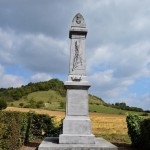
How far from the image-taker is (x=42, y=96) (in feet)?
171

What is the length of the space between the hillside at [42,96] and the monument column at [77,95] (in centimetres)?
3398

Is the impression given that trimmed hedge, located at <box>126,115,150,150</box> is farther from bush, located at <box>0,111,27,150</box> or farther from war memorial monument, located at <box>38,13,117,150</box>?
bush, located at <box>0,111,27,150</box>

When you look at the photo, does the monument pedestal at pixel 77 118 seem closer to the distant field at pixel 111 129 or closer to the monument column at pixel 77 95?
the monument column at pixel 77 95

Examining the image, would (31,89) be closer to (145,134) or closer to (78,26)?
(145,134)

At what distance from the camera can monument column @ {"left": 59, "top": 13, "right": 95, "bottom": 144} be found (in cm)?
1162

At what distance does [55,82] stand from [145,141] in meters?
37.1

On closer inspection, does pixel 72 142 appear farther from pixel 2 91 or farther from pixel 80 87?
pixel 2 91

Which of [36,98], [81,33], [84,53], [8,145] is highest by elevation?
[36,98]

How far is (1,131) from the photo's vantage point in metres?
11.9

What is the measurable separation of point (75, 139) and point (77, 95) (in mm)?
1643

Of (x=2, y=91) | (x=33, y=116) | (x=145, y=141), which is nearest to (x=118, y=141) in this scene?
(x=145, y=141)

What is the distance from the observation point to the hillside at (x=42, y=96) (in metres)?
48.3

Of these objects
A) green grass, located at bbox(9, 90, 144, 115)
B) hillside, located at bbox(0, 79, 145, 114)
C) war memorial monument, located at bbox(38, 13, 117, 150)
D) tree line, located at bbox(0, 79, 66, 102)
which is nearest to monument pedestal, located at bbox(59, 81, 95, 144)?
war memorial monument, located at bbox(38, 13, 117, 150)

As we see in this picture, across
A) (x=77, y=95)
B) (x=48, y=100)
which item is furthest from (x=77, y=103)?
(x=48, y=100)
